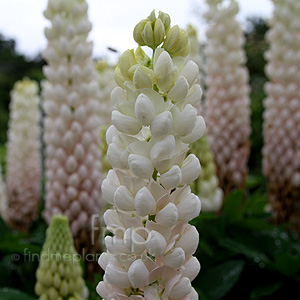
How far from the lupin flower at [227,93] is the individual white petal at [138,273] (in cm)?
186

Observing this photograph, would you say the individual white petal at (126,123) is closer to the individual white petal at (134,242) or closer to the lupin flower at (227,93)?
the individual white petal at (134,242)

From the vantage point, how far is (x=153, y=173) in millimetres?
871

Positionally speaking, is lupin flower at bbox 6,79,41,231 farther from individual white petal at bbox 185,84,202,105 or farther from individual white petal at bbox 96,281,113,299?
individual white petal at bbox 185,84,202,105

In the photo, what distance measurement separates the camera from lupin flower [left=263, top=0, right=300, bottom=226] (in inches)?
102

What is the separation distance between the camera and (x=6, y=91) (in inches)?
687

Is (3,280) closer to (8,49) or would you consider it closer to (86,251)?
(86,251)

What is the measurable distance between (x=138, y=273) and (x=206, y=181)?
136 centimetres

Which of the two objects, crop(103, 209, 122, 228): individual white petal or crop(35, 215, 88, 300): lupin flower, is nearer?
crop(103, 209, 122, 228): individual white petal

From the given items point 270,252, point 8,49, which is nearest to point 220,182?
point 270,252

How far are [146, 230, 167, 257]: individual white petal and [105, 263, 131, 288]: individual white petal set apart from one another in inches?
2.7

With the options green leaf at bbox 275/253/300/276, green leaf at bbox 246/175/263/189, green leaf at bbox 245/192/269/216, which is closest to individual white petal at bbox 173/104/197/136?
green leaf at bbox 275/253/300/276

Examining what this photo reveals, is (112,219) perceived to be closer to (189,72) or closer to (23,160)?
(189,72)

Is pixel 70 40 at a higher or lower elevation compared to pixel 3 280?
higher

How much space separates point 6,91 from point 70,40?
16.2 m
